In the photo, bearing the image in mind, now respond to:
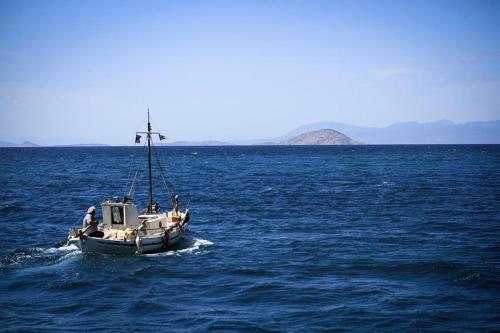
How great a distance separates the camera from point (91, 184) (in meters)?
85.9

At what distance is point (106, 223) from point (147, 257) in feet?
14.1

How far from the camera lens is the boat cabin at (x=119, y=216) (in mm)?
35188

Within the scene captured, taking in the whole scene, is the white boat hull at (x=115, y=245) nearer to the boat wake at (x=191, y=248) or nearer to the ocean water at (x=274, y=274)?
the ocean water at (x=274, y=274)

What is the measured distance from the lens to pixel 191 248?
3678cm

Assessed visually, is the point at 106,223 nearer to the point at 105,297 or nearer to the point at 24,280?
the point at 24,280

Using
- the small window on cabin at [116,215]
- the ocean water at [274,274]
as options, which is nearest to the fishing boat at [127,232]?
the small window on cabin at [116,215]

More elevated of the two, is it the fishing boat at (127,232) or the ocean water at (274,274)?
the fishing boat at (127,232)

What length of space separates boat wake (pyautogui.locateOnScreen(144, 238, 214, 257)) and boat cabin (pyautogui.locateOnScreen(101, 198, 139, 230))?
2884 mm

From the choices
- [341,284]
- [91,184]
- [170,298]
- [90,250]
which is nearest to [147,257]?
[90,250]

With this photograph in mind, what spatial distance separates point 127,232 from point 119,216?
205 cm

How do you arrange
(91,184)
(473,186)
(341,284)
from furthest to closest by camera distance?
(91,184)
(473,186)
(341,284)

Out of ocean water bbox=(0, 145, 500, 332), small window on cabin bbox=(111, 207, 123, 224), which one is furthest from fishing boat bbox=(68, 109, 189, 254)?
ocean water bbox=(0, 145, 500, 332)

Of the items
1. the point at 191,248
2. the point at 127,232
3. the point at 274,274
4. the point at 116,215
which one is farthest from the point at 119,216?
the point at 274,274

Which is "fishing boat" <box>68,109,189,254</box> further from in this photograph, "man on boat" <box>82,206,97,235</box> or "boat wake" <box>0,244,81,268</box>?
"boat wake" <box>0,244,81,268</box>
